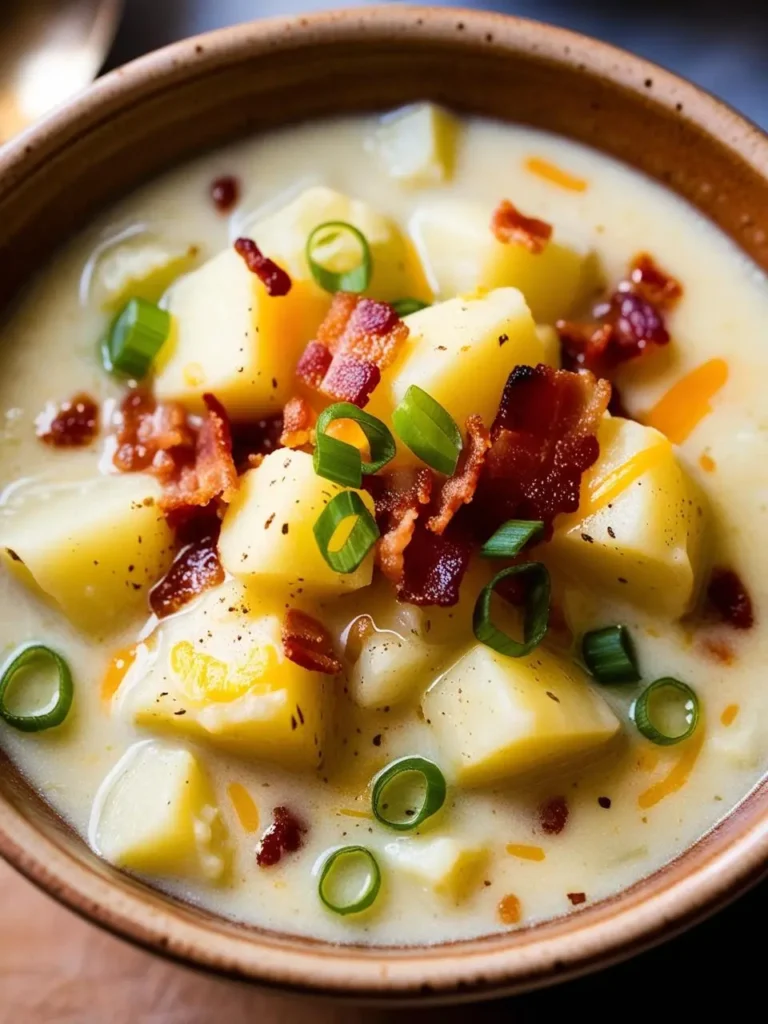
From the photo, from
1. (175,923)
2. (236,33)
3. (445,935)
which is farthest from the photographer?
(236,33)

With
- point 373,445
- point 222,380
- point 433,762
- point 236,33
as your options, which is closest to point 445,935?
point 433,762

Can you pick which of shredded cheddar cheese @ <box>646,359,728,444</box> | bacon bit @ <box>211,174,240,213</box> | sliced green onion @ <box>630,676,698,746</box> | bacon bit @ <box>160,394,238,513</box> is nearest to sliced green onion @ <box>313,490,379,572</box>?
bacon bit @ <box>160,394,238,513</box>

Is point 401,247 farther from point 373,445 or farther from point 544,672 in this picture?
point 544,672

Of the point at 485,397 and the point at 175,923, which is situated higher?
the point at 485,397

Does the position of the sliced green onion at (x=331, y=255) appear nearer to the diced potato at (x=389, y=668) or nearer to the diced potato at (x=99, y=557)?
the diced potato at (x=99, y=557)

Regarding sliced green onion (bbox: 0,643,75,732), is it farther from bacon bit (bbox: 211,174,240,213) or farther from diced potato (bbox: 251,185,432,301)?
bacon bit (bbox: 211,174,240,213)

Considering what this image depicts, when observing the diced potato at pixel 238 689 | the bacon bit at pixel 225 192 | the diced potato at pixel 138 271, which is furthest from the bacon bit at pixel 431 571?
the bacon bit at pixel 225 192

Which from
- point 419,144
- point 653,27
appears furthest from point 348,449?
point 653,27
